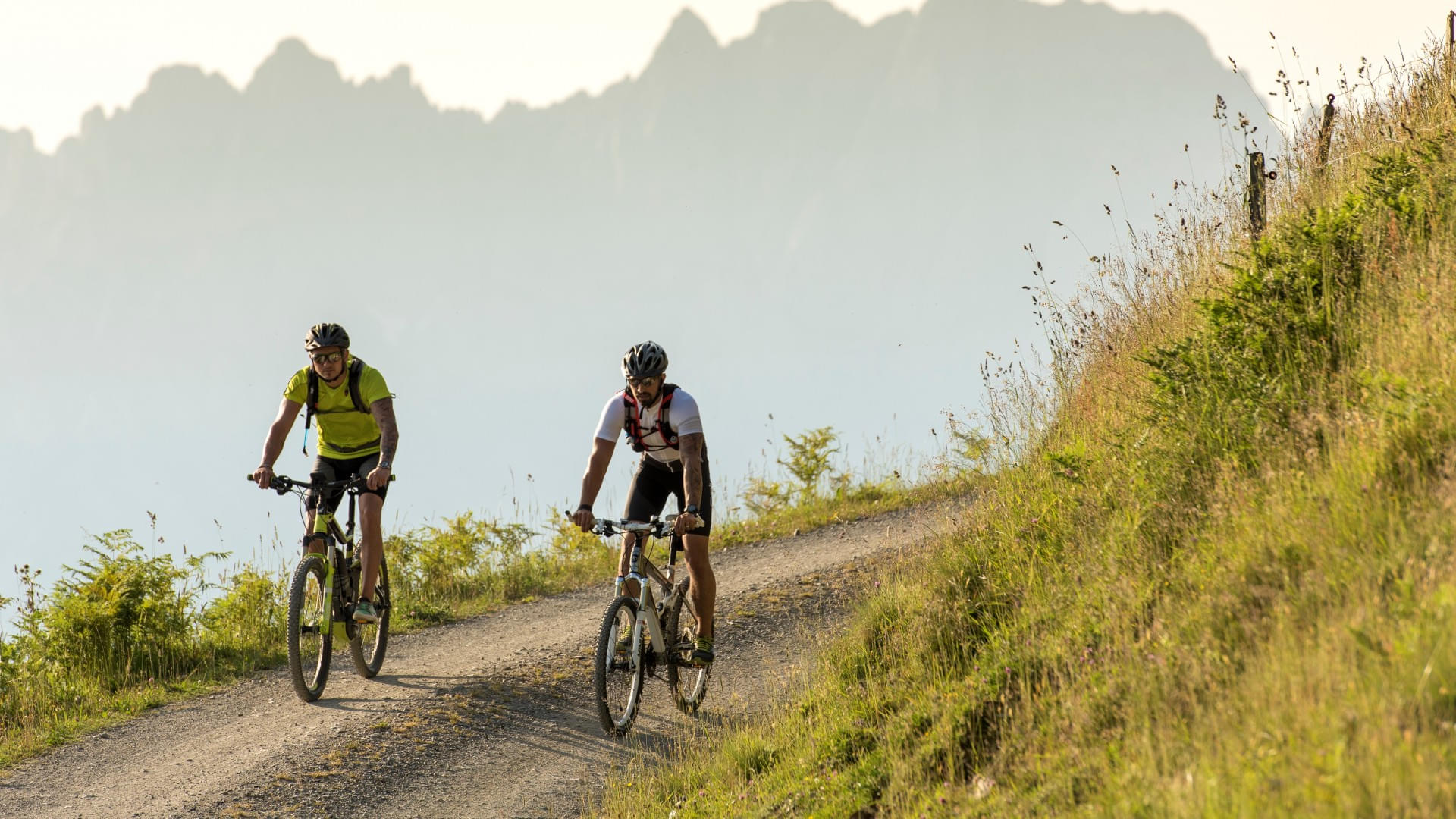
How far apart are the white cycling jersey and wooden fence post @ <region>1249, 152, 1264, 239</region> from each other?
4880 mm

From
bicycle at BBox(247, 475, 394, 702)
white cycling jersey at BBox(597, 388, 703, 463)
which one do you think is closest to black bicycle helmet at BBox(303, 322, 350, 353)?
bicycle at BBox(247, 475, 394, 702)

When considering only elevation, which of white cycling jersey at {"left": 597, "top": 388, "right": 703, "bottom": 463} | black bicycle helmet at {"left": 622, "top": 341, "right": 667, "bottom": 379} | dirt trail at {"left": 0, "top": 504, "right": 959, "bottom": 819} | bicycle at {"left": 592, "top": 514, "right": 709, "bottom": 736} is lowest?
dirt trail at {"left": 0, "top": 504, "right": 959, "bottom": 819}

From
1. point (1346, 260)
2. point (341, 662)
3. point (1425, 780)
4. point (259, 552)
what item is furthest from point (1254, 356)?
point (259, 552)

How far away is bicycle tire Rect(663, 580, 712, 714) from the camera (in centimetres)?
732

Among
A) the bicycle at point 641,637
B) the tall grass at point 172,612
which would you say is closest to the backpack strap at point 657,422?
the bicycle at point 641,637

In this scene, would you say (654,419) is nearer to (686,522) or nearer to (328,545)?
(686,522)

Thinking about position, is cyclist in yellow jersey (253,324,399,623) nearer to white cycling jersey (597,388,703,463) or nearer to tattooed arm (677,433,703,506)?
white cycling jersey (597,388,703,463)

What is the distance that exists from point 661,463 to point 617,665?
1407 mm

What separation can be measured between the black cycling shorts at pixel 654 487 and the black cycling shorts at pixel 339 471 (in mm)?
1990

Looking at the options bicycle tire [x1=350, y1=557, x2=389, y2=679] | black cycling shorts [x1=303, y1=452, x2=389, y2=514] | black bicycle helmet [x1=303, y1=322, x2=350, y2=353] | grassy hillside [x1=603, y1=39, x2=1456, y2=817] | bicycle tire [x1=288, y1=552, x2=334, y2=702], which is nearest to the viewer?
grassy hillside [x1=603, y1=39, x2=1456, y2=817]

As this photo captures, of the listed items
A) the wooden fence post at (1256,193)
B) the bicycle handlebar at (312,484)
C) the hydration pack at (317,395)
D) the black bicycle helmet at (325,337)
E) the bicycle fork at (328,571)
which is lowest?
the bicycle fork at (328,571)

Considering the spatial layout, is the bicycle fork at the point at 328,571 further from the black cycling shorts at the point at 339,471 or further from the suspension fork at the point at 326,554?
the black cycling shorts at the point at 339,471

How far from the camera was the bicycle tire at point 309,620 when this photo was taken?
7.61m

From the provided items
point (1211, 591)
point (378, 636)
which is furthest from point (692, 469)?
point (378, 636)
